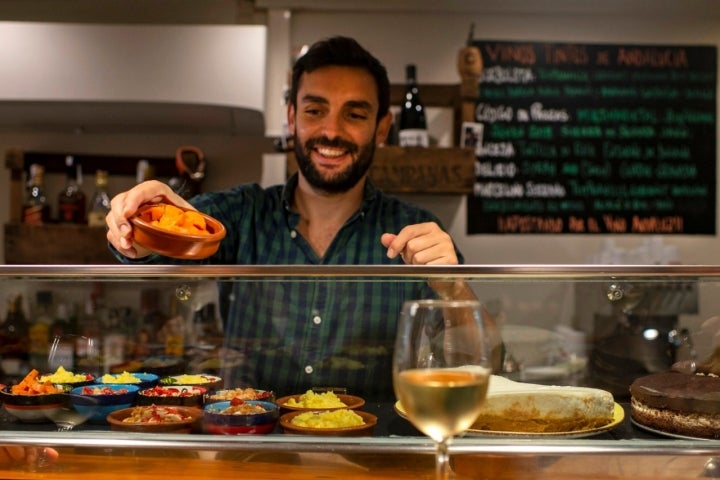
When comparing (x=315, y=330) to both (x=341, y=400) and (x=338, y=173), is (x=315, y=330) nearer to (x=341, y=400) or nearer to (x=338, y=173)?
(x=341, y=400)

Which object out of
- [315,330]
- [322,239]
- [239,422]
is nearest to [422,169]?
[322,239]

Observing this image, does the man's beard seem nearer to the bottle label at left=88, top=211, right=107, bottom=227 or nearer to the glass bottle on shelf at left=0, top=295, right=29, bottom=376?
the glass bottle on shelf at left=0, top=295, right=29, bottom=376

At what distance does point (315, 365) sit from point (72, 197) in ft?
7.21

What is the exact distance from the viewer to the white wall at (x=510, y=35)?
3492 mm

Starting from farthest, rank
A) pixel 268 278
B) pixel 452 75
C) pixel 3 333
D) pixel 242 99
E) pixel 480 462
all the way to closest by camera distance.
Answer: pixel 452 75, pixel 242 99, pixel 3 333, pixel 268 278, pixel 480 462

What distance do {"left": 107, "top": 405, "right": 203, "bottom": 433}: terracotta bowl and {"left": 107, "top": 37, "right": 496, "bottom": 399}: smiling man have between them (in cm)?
19

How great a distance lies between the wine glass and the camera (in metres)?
0.87

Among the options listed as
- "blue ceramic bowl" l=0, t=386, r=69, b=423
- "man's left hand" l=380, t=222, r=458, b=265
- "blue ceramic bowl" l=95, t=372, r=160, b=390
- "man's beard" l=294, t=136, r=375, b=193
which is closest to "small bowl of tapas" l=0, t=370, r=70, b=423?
"blue ceramic bowl" l=0, t=386, r=69, b=423

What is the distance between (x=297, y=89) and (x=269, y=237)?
43 centimetres

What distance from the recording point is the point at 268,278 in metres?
1.33

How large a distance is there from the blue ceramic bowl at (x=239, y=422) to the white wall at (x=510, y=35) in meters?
2.25

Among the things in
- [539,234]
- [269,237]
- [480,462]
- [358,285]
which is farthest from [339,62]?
[539,234]

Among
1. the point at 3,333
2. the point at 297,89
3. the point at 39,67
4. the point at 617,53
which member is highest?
the point at 617,53

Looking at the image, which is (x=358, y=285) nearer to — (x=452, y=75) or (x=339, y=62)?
(x=339, y=62)
